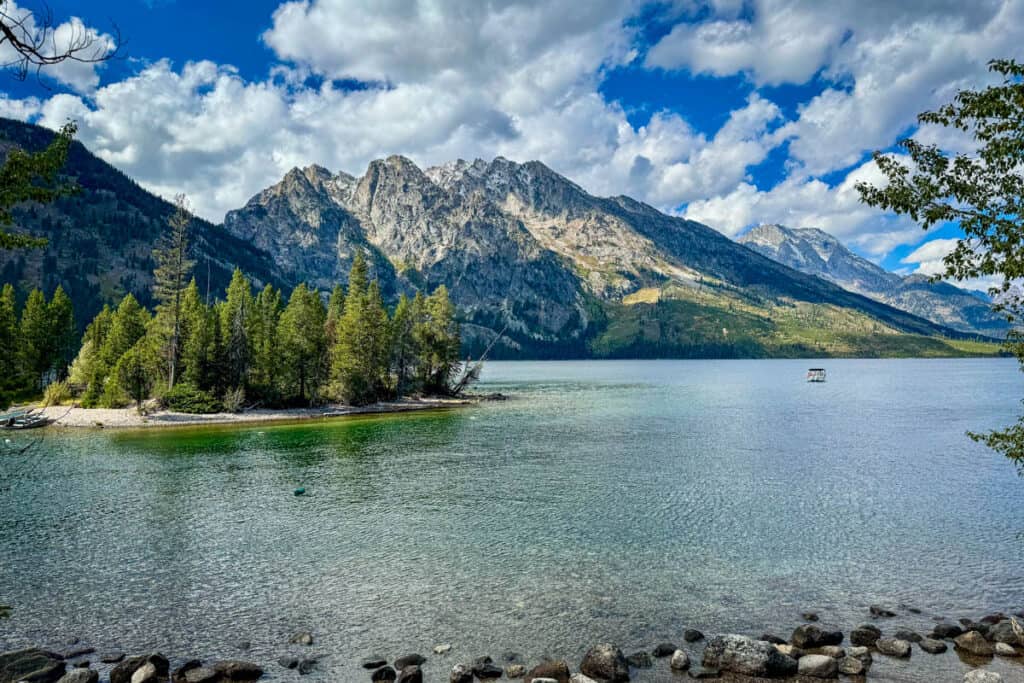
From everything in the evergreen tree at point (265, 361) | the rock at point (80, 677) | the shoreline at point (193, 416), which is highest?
the evergreen tree at point (265, 361)

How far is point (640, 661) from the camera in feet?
66.0

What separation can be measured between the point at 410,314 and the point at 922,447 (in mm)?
89899

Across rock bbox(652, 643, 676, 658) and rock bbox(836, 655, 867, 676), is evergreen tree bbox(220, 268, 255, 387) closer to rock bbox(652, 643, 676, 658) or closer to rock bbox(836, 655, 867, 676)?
rock bbox(652, 643, 676, 658)

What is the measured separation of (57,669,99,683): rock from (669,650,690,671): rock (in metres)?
18.1

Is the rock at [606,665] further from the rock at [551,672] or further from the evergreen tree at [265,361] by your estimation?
the evergreen tree at [265,361]

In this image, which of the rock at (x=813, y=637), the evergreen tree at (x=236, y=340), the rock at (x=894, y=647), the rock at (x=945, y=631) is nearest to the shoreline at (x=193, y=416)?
the evergreen tree at (x=236, y=340)

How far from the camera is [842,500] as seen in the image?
44.1 m

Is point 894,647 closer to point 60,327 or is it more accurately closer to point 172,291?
point 172,291

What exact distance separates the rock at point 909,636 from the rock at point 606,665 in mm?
10398

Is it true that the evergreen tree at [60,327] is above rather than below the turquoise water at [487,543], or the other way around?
above

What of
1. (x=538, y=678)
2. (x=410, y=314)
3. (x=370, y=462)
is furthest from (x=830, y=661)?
(x=410, y=314)

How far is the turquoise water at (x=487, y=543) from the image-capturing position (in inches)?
912

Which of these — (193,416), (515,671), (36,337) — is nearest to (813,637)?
(515,671)

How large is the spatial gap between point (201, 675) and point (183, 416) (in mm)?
84899
